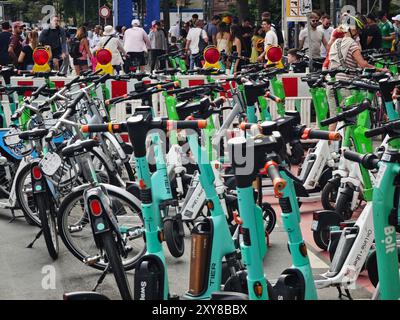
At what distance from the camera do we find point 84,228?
307 inches

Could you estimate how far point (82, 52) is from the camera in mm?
25969

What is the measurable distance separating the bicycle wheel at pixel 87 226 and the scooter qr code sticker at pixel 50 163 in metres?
0.40

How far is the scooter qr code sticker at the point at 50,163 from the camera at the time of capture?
783 cm

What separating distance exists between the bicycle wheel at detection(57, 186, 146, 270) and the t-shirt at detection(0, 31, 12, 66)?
558 inches

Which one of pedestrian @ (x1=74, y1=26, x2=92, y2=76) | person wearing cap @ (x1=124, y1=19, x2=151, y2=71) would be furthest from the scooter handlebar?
pedestrian @ (x1=74, y1=26, x2=92, y2=76)

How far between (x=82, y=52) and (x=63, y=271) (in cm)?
1884

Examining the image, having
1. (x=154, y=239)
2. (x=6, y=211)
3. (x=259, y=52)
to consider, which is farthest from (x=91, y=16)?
(x=154, y=239)

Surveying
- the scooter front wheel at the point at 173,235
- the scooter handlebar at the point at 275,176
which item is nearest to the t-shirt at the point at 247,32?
the scooter front wheel at the point at 173,235

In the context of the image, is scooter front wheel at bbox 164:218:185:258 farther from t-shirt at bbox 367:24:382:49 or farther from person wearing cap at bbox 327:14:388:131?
t-shirt at bbox 367:24:382:49

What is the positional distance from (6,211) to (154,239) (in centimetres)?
489

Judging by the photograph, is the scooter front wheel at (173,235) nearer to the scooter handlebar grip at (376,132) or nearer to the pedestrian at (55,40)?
the scooter handlebar grip at (376,132)
